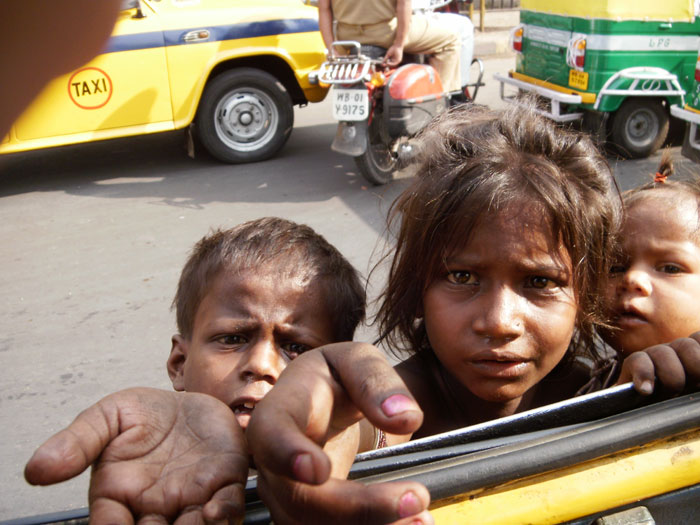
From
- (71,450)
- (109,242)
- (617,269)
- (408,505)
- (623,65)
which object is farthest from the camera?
(623,65)

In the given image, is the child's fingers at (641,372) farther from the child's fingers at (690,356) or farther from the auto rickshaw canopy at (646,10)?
the auto rickshaw canopy at (646,10)

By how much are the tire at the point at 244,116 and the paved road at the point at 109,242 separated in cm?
19

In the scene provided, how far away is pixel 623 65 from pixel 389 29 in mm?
2014

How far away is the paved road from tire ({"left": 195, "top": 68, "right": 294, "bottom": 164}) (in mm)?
190

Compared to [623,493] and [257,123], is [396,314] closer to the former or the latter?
[623,493]

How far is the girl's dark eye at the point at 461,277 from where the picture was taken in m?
1.61

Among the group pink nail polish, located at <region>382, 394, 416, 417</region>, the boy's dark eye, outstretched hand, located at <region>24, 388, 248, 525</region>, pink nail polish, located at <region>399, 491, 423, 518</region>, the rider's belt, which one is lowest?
the boy's dark eye

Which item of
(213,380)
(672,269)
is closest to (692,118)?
(672,269)

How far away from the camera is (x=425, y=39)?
6.23 meters

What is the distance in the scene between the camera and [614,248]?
1863 mm

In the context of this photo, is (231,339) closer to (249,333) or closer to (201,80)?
(249,333)

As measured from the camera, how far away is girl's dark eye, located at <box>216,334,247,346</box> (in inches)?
62.2

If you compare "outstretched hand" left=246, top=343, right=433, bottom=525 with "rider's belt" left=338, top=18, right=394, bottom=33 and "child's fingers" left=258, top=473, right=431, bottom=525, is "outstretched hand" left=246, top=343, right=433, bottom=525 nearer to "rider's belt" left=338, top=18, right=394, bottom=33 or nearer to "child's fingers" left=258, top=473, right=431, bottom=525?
"child's fingers" left=258, top=473, right=431, bottom=525

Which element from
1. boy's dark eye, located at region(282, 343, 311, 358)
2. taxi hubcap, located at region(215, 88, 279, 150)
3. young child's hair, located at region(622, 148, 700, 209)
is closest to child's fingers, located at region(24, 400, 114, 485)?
boy's dark eye, located at region(282, 343, 311, 358)
